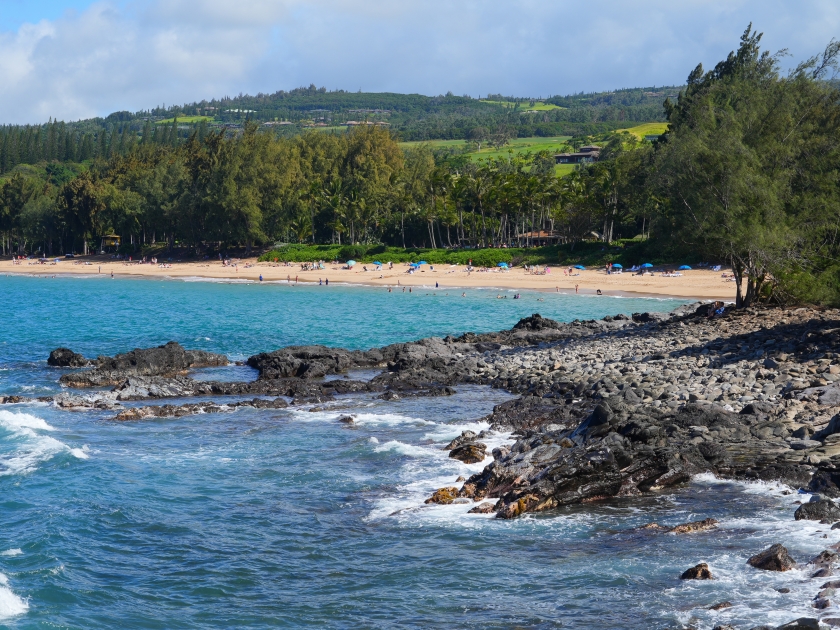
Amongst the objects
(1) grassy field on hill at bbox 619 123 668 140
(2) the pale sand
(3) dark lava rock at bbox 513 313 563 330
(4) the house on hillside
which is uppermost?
(1) grassy field on hill at bbox 619 123 668 140

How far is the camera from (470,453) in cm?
1897

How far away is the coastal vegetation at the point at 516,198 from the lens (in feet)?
103

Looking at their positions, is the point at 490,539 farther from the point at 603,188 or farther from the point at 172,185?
the point at 172,185

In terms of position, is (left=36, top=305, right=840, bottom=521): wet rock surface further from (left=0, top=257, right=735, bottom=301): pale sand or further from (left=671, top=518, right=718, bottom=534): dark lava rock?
(left=0, top=257, right=735, bottom=301): pale sand

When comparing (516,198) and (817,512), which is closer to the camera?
(817,512)

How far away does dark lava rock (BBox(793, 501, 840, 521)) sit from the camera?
13961mm

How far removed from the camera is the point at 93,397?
2709cm

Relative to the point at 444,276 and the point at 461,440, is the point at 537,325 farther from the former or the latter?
the point at 444,276

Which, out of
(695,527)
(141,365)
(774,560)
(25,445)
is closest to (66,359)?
(141,365)

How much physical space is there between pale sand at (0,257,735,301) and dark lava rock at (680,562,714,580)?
43.4m

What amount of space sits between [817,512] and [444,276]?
204 ft

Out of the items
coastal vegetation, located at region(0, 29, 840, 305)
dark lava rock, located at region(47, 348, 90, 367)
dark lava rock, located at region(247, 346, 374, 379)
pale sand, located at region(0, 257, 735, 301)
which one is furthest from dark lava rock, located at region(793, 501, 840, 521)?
pale sand, located at region(0, 257, 735, 301)

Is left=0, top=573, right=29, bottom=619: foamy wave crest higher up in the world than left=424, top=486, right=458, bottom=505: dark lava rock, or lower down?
lower down

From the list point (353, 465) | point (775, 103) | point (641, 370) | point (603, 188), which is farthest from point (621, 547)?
point (603, 188)
